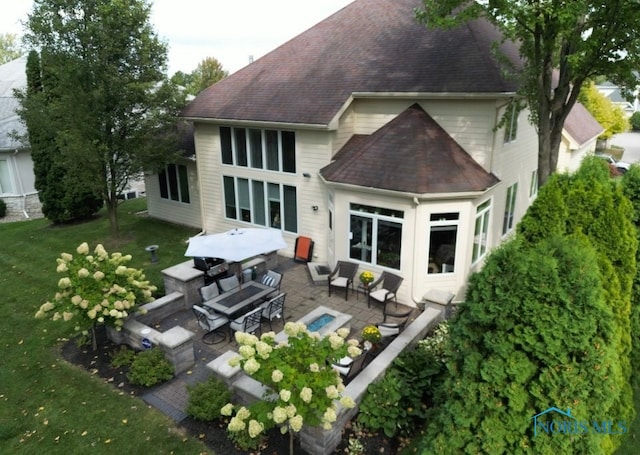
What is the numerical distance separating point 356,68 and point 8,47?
67670 millimetres

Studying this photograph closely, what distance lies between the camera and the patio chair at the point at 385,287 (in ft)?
38.0

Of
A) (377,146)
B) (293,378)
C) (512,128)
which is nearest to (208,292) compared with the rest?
(293,378)

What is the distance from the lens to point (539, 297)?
15.0 feet

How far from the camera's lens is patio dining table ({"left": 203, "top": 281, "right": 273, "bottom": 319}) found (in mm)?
10004

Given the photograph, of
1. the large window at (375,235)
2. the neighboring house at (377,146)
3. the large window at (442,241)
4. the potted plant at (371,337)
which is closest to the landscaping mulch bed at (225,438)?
the potted plant at (371,337)

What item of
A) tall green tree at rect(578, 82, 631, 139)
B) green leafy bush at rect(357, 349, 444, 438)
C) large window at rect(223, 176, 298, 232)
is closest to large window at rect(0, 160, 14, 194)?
large window at rect(223, 176, 298, 232)

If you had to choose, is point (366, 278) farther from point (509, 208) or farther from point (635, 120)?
point (635, 120)

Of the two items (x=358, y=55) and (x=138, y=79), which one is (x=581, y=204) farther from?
(x=138, y=79)

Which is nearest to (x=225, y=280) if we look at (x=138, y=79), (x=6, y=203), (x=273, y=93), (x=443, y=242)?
(x=443, y=242)

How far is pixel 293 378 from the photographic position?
218 inches

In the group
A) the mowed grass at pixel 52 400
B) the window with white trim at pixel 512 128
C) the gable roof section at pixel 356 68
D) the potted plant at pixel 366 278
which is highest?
the gable roof section at pixel 356 68

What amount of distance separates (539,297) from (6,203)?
28502 millimetres

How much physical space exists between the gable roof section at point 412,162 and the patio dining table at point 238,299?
155 inches

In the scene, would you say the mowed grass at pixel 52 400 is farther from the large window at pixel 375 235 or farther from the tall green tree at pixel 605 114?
the tall green tree at pixel 605 114
